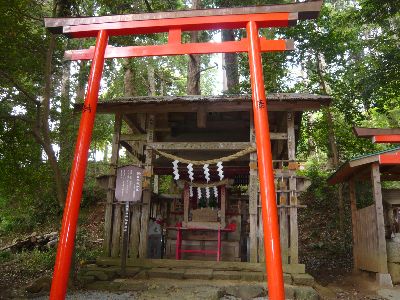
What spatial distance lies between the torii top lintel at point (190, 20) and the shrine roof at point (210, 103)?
8.39 ft

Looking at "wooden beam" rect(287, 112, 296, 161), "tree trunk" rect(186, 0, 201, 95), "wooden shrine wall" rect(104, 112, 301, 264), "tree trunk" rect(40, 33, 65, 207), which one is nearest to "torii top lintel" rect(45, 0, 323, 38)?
"tree trunk" rect(40, 33, 65, 207)

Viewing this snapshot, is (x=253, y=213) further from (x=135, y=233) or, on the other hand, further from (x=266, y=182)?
(x=266, y=182)

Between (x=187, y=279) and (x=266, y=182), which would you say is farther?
(x=187, y=279)

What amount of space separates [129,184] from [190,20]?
3864 mm

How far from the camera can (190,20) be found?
6.28m

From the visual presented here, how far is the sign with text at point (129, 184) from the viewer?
26.7 feet

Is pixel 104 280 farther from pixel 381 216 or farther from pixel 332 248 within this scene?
pixel 332 248

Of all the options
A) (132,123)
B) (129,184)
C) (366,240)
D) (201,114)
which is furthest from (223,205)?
(366,240)

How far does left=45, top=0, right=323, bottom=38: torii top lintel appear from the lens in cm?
605

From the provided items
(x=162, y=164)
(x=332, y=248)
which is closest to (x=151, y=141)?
(x=162, y=164)

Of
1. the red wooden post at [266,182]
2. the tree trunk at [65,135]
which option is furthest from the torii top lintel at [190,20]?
the tree trunk at [65,135]

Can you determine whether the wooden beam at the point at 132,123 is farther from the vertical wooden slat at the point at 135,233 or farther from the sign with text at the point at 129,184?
the vertical wooden slat at the point at 135,233

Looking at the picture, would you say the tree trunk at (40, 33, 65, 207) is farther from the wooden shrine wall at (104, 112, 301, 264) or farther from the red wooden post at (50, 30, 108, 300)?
the red wooden post at (50, 30, 108, 300)

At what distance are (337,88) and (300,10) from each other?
9.20m
